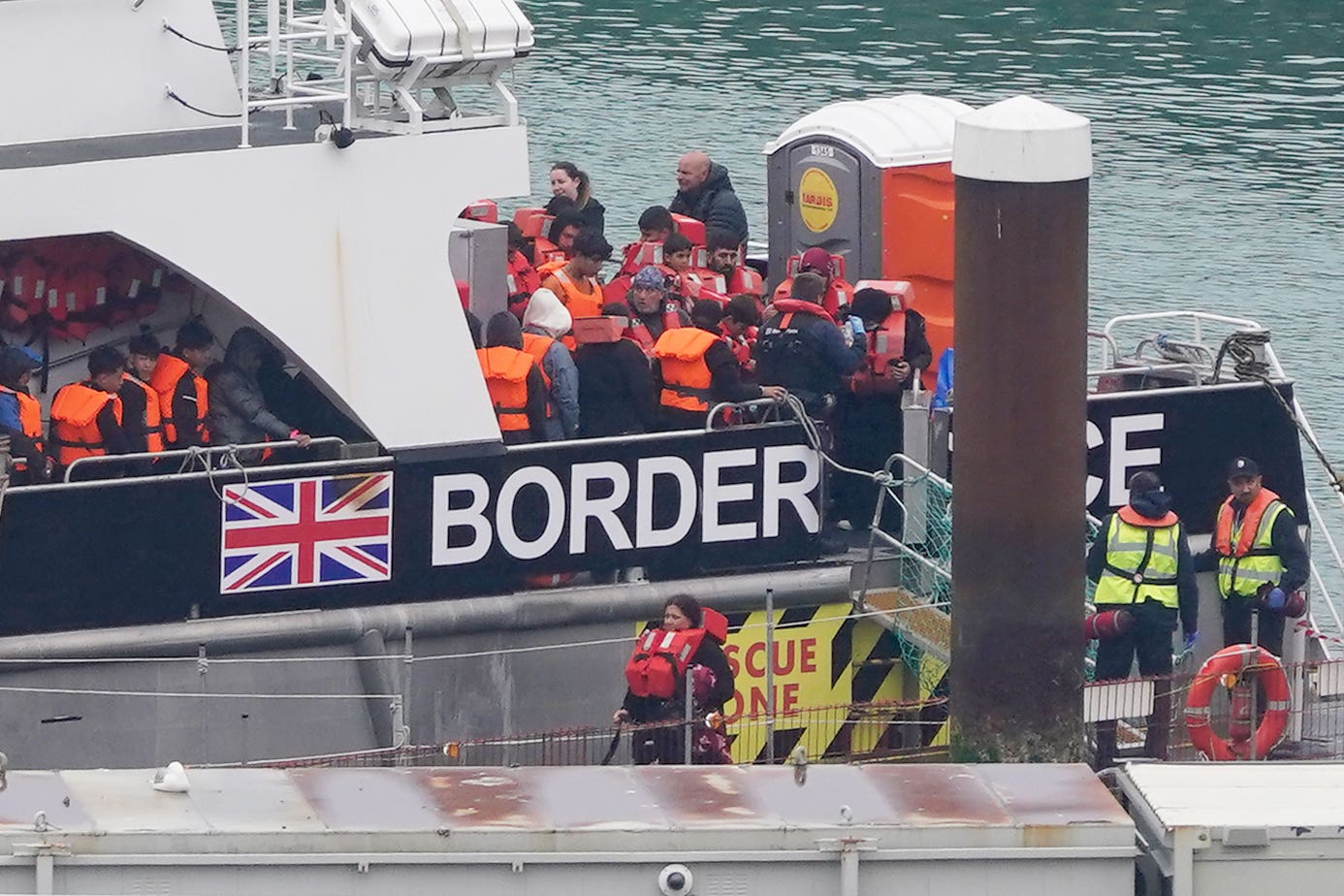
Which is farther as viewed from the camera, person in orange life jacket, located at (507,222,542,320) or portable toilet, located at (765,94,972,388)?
portable toilet, located at (765,94,972,388)

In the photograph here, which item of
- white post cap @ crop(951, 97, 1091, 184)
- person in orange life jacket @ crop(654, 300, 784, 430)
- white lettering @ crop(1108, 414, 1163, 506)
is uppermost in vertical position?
white post cap @ crop(951, 97, 1091, 184)

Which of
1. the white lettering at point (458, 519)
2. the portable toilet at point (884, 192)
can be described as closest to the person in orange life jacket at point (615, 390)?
the white lettering at point (458, 519)

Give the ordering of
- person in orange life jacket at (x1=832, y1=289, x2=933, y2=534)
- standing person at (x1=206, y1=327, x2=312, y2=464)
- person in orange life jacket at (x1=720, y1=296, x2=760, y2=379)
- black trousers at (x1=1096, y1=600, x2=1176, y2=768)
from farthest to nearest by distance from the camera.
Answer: person in orange life jacket at (x1=832, y1=289, x2=933, y2=534), person in orange life jacket at (x1=720, y1=296, x2=760, y2=379), black trousers at (x1=1096, y1=600, x2=1176, y2=768), standing person at (x1=206, y1=327, x2=312, y2=464)

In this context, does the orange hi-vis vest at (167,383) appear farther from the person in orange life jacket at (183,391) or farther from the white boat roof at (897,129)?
the white boat roof at (897,129)

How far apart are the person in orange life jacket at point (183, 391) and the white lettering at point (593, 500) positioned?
141 centimetres

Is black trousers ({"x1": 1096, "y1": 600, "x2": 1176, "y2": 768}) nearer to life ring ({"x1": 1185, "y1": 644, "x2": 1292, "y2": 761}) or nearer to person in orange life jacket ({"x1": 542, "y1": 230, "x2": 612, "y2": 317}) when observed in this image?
life ring ({"x1": 1185, "y1": 644, "x2": 1292, "y2": 761})

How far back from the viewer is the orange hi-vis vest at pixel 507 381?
9828 millimetres

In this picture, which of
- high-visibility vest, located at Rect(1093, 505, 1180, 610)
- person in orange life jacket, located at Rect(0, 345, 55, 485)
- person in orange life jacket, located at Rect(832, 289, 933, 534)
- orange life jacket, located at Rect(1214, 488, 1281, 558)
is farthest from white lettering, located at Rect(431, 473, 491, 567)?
orange life jacket, located at Rect(1214, 488, 1281, 558)

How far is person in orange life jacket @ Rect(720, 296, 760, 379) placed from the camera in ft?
33.7

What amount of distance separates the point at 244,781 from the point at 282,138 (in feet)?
10.4

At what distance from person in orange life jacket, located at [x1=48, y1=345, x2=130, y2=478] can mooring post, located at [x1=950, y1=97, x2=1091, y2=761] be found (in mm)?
2999

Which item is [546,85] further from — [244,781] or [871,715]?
[244,781]

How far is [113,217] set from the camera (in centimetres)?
913

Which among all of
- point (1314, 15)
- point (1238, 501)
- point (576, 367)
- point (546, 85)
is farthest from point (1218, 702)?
point (1314, 15)
